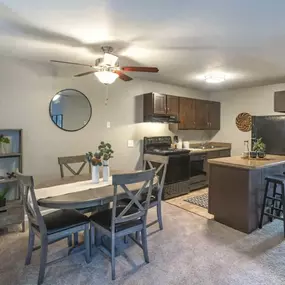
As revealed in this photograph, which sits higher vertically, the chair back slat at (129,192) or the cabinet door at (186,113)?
the cabinet door at (186,113)

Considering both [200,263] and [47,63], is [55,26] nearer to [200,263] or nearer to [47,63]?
[47,63]

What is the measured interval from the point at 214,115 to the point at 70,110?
12.1 ft

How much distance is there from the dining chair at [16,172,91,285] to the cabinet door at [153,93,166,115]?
279 centimetres

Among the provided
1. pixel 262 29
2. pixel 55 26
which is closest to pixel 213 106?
pixel 262 29

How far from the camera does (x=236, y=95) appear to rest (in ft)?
18.9

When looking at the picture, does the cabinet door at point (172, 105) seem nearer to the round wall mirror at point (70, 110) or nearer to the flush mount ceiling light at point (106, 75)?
the round wall mirror at point (70, 110)

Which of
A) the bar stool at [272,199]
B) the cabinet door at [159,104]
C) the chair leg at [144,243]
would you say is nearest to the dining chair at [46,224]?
the chair leg at [144,243]

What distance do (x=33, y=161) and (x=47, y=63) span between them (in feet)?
5.04

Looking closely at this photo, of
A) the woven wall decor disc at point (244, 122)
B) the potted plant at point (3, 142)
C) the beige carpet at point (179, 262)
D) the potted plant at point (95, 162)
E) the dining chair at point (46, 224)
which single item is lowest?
the beige carpet at point (179, 262)

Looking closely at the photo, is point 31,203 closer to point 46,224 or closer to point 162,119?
point 46,224

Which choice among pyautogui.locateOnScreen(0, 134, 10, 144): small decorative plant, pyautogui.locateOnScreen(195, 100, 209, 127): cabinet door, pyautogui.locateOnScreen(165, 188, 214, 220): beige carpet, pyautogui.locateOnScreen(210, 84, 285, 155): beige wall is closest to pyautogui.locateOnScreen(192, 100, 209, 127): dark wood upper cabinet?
pyautogui.locateOnScreen(195, 100, 209, 127): cabinet door

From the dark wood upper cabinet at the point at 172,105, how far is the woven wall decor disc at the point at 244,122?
5.88ft

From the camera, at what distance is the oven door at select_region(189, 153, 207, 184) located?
16.3 ft

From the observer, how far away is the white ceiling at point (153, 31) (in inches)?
75.1
